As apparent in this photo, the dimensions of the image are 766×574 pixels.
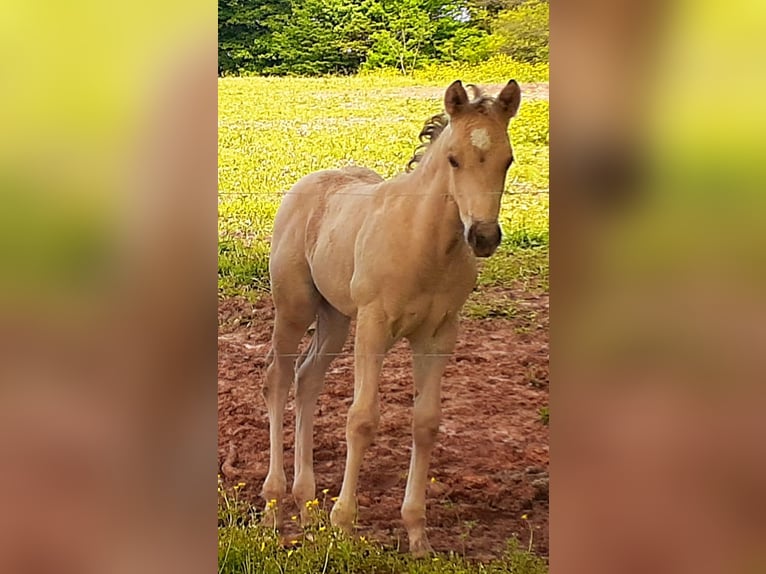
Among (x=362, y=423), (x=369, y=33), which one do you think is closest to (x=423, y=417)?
(x=362, y=423)

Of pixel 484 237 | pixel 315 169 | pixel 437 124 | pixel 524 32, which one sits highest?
pixel 524 32

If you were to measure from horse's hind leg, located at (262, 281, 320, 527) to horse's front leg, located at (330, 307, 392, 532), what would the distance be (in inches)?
5.6

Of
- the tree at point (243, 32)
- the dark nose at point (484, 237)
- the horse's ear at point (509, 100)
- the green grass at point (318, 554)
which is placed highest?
the tree at point (243, 32)

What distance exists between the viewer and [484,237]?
7.09ft

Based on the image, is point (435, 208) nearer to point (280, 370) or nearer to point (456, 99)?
point (456, 99)

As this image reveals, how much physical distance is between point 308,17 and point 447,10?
1.17 ft

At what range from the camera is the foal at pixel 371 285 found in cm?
218

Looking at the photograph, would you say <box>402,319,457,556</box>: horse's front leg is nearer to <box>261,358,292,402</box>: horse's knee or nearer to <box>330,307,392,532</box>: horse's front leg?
<box>330,307,392,532</box>: horse's front leg

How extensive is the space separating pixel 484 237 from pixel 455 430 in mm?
497

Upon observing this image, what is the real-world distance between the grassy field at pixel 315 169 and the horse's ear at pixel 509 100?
0.17 feet

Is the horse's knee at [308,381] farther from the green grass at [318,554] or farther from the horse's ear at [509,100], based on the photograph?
the horse's ear at [509,100]
